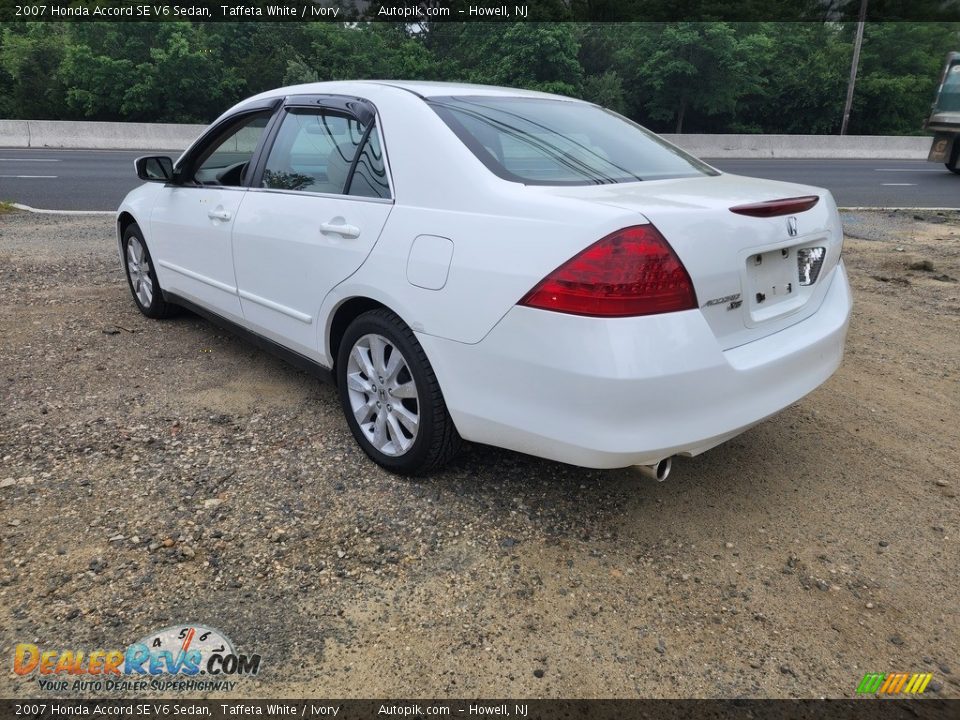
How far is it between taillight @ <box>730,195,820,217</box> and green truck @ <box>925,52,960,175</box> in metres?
17.2

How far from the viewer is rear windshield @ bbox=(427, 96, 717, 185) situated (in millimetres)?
2793

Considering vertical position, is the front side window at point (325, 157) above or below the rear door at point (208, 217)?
above

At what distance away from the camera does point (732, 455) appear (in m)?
3.37

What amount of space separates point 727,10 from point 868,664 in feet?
129

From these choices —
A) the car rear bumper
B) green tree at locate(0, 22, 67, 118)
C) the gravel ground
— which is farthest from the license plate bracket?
green tree at locate(0, 22, 67, 118)

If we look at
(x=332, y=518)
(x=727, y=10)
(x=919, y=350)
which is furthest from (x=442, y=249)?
(x=727, y=10)

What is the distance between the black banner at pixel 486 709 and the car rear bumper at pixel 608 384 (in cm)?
74

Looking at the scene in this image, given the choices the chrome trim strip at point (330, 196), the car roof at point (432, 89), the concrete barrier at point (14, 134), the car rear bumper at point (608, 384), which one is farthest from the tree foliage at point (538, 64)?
the car rear bumper at point (608, 384)

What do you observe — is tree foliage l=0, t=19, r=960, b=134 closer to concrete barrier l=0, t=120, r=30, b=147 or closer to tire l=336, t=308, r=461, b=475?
concrete barrier l=0, t=120, r=30, b=147

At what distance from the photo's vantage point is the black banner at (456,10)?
3253 centimetres

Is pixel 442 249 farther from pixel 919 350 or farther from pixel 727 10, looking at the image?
pixel 727 10

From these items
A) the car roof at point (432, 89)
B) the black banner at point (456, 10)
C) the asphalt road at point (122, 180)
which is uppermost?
the black banner at point (456, 10)

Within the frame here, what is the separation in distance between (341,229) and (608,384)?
139cm

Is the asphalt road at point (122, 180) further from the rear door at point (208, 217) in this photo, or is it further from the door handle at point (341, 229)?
the door handle at point (341, 229)
